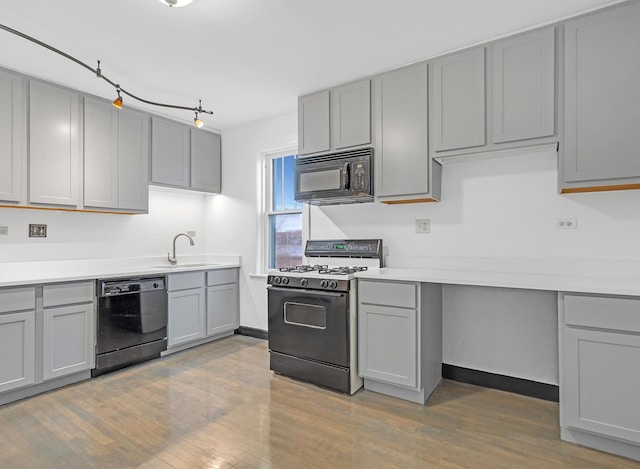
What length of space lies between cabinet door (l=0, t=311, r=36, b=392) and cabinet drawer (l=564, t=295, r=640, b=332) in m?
3.60

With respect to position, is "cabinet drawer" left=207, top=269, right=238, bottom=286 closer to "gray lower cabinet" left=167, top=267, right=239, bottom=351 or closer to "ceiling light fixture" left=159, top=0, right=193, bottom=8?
"gray lower cabinet" left=167, top=267, right=239, bottom=351

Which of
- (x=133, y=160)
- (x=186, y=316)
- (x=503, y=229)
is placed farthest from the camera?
(x=186, y=316)

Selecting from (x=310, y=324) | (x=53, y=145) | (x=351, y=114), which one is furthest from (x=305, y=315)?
(x=53, y=145)

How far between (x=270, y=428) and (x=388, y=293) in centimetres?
119

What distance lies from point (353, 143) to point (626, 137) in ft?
6.10

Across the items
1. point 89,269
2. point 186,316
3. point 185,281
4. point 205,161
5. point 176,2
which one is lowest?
point 186,316

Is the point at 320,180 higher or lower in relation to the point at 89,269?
higher

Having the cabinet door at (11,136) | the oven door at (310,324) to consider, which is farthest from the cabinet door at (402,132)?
the cabinet door at (11,136)

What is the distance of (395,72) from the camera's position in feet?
9.91

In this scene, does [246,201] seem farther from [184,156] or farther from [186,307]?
[186,307]

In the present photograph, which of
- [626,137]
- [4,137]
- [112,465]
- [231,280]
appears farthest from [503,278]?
[4,137]

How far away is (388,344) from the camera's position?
270 cm

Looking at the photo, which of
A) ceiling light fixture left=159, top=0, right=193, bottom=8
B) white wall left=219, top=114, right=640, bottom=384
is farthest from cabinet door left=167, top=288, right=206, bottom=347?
ceiling light fixture left=159, top=0, right=193, bottom=8

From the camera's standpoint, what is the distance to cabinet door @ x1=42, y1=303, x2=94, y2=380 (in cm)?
283
